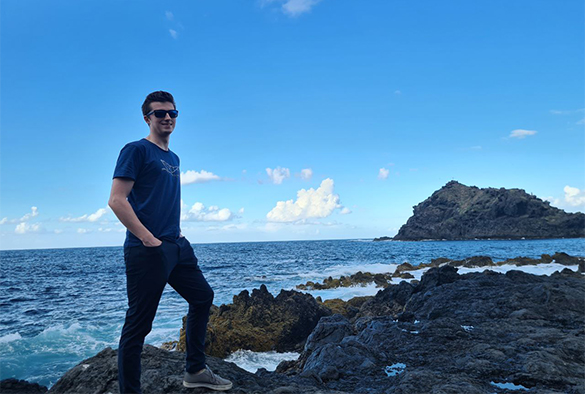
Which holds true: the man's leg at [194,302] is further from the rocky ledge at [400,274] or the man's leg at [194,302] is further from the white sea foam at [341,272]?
the white sea foam at [341,272]

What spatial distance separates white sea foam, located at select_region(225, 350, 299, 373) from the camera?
28.5 feet

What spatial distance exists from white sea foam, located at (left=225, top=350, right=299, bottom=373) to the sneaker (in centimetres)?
554

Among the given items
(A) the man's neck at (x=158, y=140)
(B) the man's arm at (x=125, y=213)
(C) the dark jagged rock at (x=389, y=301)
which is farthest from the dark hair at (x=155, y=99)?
(C) the dark jagged rock at (x=389, y=301)

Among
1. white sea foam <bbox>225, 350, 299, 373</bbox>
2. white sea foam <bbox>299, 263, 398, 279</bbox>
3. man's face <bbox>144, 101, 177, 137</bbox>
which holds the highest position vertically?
man's face <bbox>144, 101, 177, 137</bbox>

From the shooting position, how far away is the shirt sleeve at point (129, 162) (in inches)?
115

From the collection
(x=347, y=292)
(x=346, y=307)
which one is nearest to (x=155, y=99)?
(x=346, y=307)

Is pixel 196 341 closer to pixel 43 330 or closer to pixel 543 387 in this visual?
pixel 543 387

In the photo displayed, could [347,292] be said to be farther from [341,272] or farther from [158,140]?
[158,140]

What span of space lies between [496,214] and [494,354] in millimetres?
131753

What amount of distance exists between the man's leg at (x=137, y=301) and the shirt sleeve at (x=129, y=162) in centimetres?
59

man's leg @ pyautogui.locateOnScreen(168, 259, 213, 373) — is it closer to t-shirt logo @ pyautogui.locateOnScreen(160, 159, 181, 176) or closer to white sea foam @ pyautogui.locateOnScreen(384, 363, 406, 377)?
t-shirt logo @ pyautogui.locateOnScreen(160, 159, 181, 176)

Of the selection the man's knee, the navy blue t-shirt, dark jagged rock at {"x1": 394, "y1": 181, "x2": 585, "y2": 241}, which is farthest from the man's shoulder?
dark jagged rock at {"x1": 394, "y1": 181, "x2": 585, "y2": 241}

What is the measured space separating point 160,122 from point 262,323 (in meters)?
8.42

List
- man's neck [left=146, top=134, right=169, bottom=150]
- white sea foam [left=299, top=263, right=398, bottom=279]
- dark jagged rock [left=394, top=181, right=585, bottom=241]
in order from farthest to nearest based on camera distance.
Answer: dark jagged rock [left=394, top=181, right=585, bottom=241] → white sea foam [left=299, top=263, right=398, bottom=279] → man's neck [left=146, top=134, right=169, bottom=150]
